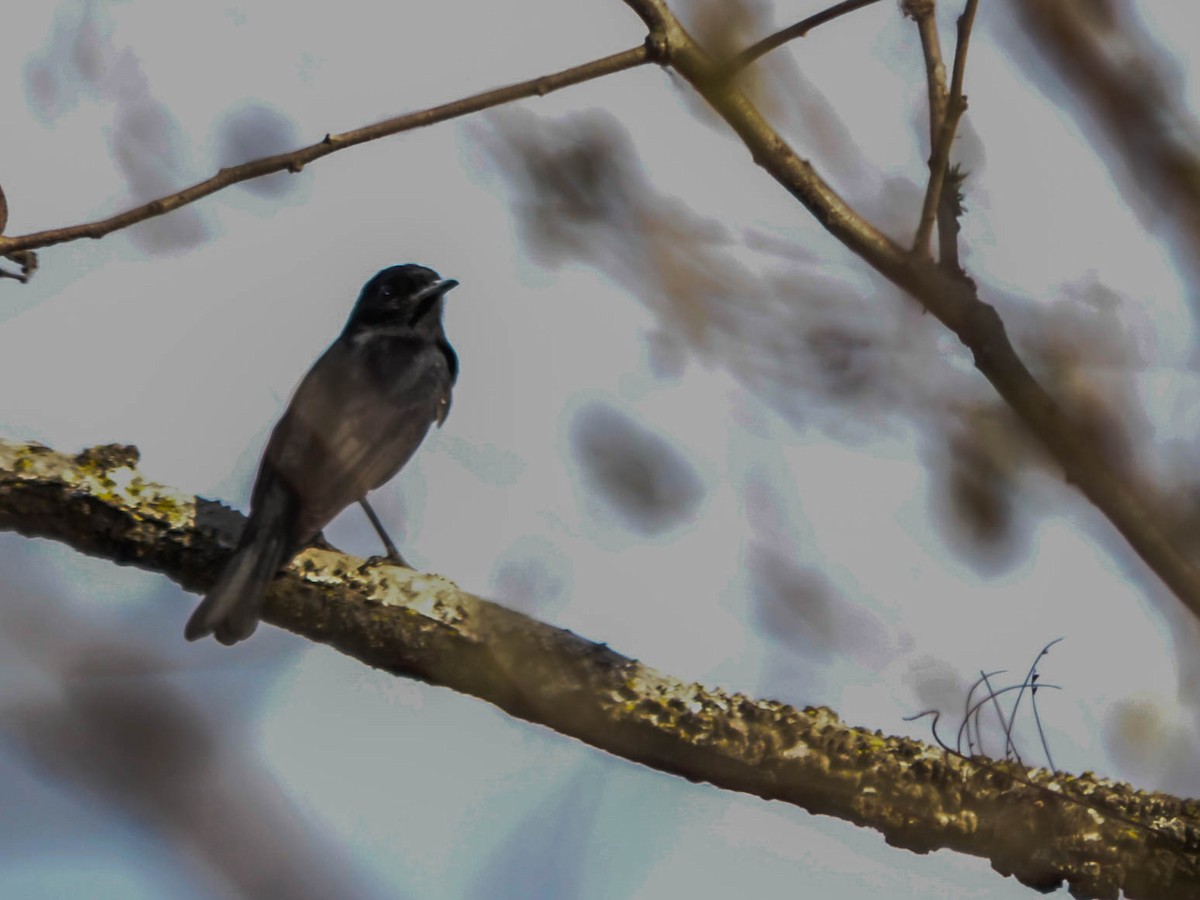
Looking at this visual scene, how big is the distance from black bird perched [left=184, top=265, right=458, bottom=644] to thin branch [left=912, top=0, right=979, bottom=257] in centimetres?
193

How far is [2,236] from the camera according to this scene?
313 centimetres

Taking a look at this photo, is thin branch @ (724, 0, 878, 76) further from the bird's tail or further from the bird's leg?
the bird's leg

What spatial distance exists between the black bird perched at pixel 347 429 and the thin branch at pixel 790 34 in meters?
1.81

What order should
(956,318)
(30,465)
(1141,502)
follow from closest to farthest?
(1141,502), (956,318), (30,465)

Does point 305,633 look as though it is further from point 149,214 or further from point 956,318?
point 956,318

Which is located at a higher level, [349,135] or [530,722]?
[349,135]

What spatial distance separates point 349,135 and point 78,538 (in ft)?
4.76

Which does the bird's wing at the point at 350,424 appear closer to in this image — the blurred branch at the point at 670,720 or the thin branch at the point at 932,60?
the blurred branch at the point at 670,720

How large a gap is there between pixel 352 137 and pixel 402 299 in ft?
12.5

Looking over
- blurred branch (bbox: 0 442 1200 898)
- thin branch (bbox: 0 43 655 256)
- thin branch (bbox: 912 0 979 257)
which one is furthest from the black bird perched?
thin branch (bbox: 912 0 979 257)

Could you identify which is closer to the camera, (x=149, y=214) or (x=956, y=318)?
(x=956, y=318)

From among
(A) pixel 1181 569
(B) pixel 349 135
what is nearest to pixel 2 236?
(B) pixel 349 135

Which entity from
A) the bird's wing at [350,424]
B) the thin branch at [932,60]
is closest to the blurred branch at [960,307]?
the thin branch at [932,60]

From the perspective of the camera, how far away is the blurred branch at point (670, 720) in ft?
10.1
